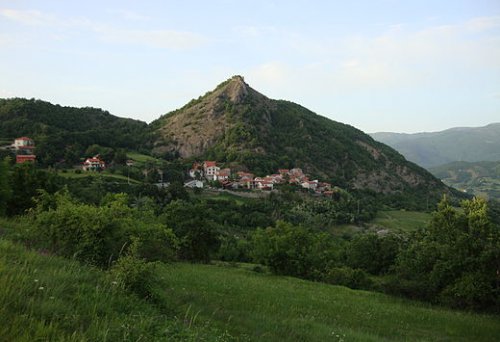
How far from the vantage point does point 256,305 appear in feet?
52.7

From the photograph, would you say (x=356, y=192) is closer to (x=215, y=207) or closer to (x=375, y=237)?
(x=215, y=207)

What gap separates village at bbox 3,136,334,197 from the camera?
115m

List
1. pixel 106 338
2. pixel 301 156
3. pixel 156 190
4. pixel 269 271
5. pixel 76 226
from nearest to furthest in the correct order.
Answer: pixel 106 338
pixel 76 226
pixel 269 271
pixel 156 190
pixel 301 156

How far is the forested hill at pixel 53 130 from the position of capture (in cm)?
11880

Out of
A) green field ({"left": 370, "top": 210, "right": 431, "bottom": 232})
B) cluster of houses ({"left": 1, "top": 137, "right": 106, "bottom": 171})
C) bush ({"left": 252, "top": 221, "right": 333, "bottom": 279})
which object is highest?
cluster of houses ({"left": 1, "top": 137, "right": 106, "bottom": 171})

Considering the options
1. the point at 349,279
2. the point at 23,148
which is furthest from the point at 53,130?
the point at 349,279

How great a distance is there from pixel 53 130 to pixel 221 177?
Result: 62.5 meters

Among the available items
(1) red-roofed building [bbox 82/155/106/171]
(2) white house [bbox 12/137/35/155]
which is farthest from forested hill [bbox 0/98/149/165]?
(1) red-roofed building [bbox 82/155/106/171]

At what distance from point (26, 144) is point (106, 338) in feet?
429

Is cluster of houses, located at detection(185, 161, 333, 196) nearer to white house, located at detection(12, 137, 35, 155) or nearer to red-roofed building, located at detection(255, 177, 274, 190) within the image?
red-roofed building, located at detection(255, 177, 274, 190)

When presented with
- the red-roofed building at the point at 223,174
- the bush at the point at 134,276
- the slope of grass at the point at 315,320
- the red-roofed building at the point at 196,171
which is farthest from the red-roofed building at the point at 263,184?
the bush at the point at 134,276

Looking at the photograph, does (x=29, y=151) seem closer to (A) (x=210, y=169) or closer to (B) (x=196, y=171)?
(B) (x=196, y=171)

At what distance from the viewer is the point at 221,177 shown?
148750 millimetres

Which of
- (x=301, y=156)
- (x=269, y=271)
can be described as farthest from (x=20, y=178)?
(x=301, y=156)
